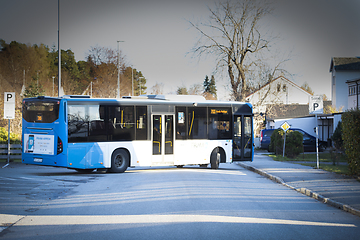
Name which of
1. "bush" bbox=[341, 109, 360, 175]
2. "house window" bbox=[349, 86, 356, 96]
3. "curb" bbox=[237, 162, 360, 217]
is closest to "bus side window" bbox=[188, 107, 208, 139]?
"curb" bbox=[237, 162, 360, 217]

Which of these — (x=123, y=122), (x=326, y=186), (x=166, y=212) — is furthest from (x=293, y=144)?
(x=166, y=212)

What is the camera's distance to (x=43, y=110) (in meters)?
16.1

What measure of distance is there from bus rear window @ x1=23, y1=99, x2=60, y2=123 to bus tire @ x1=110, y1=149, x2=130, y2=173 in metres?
2.96

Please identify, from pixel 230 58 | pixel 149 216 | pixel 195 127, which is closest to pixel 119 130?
pixel 195 127

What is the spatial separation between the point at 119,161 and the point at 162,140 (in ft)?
7.08

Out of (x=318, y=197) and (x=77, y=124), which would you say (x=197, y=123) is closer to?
(x=77, y=124)

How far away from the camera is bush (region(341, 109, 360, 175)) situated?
13.6 meters

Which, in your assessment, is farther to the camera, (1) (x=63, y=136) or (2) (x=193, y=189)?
(1) (x=63, y=136)

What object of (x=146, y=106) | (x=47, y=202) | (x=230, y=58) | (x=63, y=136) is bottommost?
(x=47, y=202)

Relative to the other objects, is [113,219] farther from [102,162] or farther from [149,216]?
[102,162]

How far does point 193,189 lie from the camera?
37.8ft

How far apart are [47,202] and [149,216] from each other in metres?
3.37

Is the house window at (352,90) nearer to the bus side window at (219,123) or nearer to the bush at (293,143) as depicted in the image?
the bush at (293,143)

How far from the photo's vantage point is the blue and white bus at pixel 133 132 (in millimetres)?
16000
